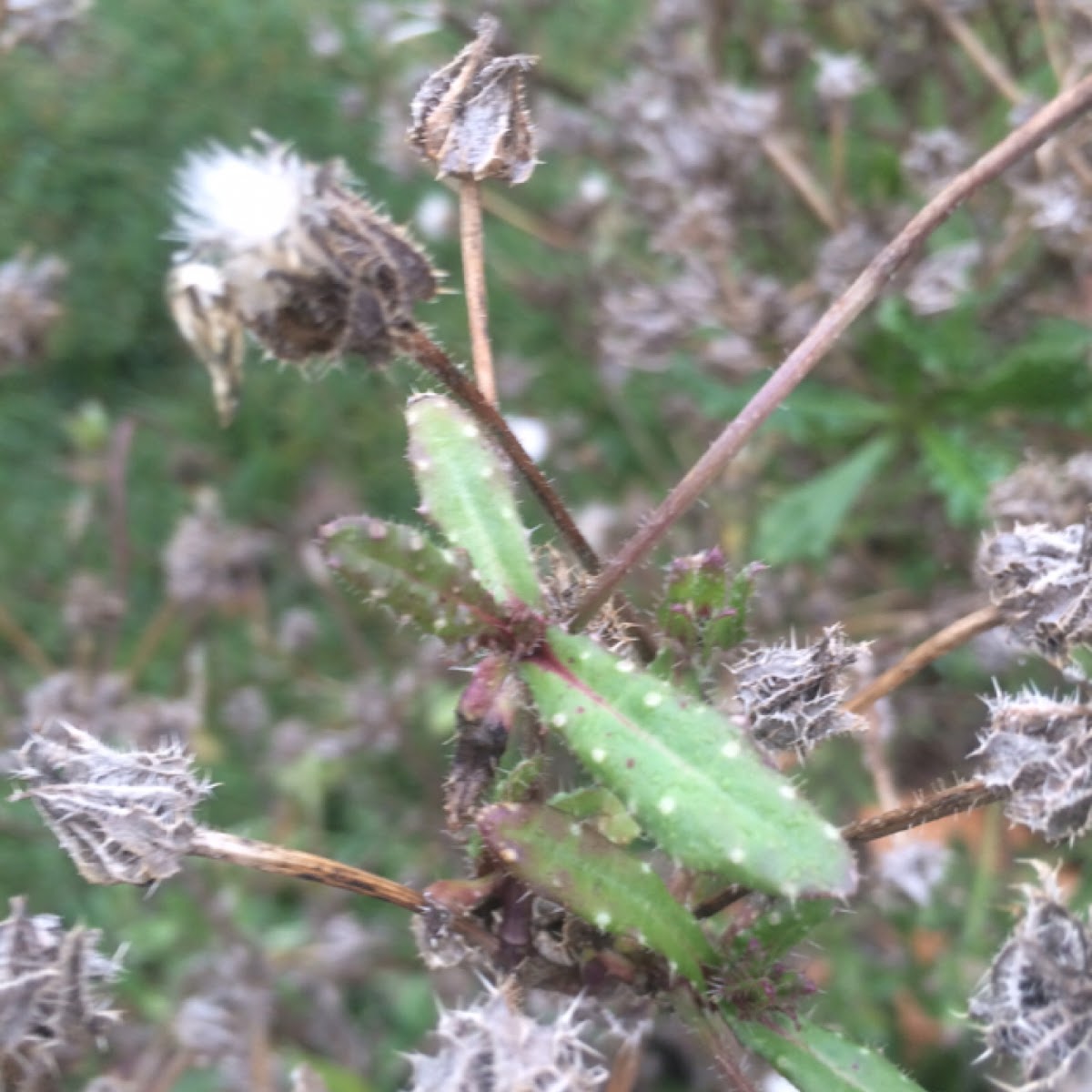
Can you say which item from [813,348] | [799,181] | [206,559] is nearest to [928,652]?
[813,348]

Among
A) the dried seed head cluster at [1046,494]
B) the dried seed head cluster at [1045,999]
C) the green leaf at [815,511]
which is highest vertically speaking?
the dried seed head cluster at [1046,494]

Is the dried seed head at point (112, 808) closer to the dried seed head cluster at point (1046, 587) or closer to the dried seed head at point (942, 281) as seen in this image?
the dried seed head cluster at point (1046, 587)

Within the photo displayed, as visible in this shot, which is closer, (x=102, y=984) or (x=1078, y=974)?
(x=1078, y=974)

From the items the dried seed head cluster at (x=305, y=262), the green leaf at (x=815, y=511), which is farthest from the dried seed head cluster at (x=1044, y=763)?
the green leaf at (x=815, y=511)

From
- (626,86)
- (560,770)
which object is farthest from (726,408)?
(560,770)

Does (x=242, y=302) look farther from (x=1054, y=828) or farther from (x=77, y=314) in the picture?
(x=77, y=314)
